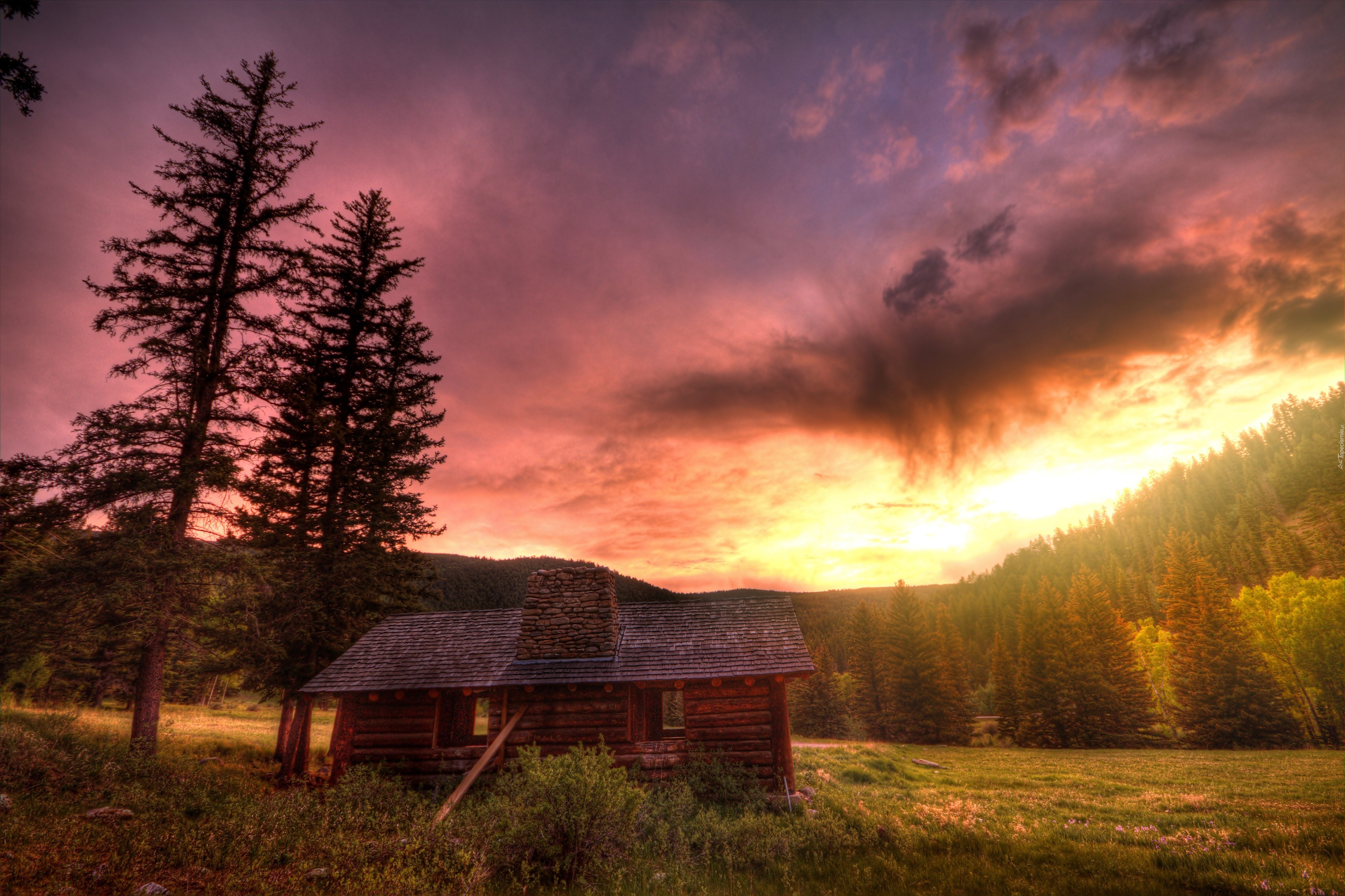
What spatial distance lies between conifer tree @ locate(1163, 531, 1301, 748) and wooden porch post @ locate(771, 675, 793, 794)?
4276cm

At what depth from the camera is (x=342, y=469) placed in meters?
18.7

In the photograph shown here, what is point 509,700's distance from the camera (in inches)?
559

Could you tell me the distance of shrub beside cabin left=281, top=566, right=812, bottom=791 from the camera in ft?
44.8

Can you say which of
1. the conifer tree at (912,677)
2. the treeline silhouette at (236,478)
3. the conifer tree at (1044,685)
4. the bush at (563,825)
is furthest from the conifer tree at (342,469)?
the conifer tree at (1044,685)

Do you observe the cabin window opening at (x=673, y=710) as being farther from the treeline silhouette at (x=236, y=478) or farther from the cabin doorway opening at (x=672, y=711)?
the treeline silhouette at (x=236, y=478)

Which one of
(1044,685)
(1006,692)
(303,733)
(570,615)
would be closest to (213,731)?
(303,733)

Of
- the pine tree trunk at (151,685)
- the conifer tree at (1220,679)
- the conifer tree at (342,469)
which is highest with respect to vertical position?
the conifer tree at (342,469)

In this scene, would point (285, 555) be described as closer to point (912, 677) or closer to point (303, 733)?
point (303, 733)

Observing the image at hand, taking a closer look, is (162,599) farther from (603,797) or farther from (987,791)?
(987,791)

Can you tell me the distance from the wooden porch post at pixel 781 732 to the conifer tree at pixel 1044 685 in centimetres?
4201

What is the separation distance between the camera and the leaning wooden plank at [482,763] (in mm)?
10328

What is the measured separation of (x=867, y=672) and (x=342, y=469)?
49.9 meters

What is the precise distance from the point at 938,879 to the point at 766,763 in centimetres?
614

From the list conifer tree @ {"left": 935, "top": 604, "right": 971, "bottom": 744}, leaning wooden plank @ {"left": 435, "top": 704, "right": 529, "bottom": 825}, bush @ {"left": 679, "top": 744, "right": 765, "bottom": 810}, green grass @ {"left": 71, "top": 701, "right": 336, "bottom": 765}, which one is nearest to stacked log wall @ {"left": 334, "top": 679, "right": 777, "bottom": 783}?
bush @ {"left": 679, "top": 744, "right": 765, "bottom": 810}
